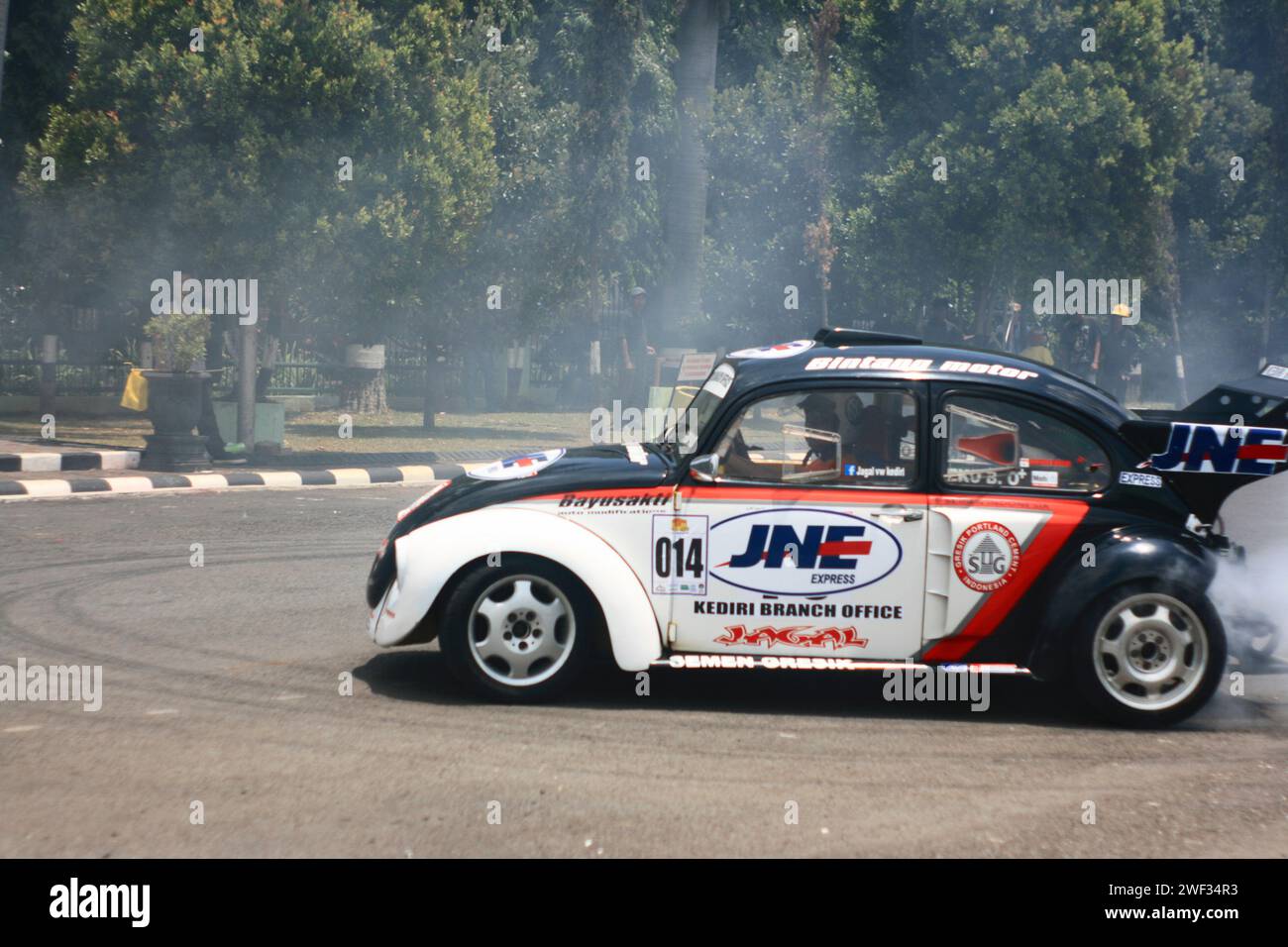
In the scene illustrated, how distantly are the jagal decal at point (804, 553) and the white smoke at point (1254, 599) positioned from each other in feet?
5.94

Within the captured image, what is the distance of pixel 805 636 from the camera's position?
6.56 meters

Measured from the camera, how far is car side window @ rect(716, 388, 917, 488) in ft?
21.7

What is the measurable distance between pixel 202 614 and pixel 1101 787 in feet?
17.7

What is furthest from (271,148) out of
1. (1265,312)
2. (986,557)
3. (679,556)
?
(1265,312)

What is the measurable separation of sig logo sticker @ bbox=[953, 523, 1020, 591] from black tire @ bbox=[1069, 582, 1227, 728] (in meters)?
0.40

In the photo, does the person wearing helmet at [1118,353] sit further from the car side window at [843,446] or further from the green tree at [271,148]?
the green tree at [271,148]

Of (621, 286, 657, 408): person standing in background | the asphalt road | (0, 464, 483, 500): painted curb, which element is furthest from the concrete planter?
(621, 286, 657, 408): person standing in background

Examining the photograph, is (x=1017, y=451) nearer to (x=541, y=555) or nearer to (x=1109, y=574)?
(x=1109, y=574)

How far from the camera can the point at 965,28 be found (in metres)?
29.1

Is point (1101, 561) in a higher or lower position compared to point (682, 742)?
higher

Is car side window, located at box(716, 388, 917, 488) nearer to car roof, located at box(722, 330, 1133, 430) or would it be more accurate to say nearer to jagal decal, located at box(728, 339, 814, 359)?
car roof, located at box(722, 330, 1133, 430)
